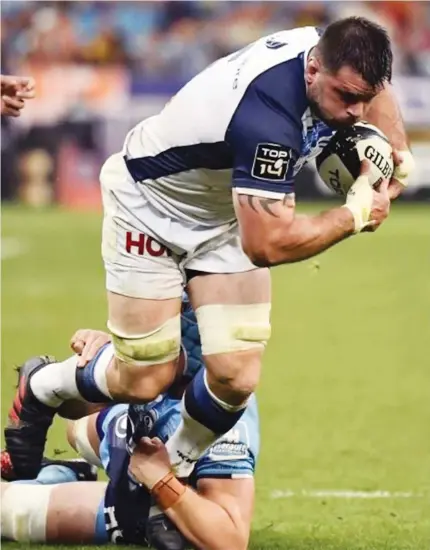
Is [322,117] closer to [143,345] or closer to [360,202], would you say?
[360,202]

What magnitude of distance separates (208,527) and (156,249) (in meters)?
1.01

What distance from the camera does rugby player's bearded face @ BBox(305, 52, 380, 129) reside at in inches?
172

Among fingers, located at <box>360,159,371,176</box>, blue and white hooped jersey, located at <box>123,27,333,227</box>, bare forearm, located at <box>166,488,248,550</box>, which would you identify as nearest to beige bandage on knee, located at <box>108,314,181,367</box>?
blue and white hooped jersey, located at <box>123,27,333,227</box>

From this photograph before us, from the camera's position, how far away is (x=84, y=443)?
5312 mm

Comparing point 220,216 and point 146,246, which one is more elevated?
point 220,216

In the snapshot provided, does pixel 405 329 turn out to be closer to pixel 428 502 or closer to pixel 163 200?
pixel 428 502

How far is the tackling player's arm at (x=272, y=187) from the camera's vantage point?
434cm

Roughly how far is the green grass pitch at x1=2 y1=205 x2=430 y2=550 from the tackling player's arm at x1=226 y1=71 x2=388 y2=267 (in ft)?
3.58

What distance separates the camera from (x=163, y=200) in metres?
4.97

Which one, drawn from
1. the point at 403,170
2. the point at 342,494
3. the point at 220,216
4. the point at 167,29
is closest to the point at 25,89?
the point at 220,216

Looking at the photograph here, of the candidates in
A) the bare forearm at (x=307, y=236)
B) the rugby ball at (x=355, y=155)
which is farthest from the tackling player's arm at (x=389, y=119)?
the bare forearm at (x=307, y=236)

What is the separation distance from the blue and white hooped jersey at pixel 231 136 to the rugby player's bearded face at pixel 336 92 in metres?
0.04

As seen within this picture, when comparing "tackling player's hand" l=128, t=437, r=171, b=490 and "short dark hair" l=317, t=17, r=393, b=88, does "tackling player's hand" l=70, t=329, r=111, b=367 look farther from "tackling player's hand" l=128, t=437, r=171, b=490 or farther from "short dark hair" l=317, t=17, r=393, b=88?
"short dark hair" l=317, t=17, r=393, b=88

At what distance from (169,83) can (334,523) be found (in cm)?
1523
